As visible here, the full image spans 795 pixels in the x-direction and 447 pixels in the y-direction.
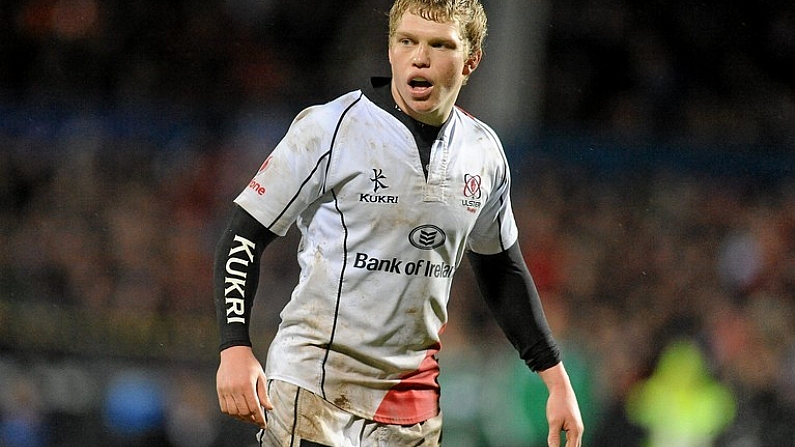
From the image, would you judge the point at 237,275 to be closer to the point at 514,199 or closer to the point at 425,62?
the point at 425,62

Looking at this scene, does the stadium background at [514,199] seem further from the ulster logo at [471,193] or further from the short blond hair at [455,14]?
the short blond hair at [455,14]

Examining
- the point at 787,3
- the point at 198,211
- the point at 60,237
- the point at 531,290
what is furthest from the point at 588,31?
the point at 531,290

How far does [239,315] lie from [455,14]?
37.6 inches

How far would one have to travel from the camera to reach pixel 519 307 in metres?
3.92

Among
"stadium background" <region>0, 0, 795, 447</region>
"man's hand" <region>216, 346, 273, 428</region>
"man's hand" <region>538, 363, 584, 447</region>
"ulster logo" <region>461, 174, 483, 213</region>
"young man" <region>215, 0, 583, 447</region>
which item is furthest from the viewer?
"stadium background" <region>0, 0, 795, 447</region>

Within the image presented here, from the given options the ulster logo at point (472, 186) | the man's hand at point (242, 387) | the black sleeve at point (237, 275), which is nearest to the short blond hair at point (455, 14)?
the ulster logo at point (472, 186)

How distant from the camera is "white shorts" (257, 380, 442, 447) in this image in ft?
11.8

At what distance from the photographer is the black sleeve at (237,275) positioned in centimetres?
346

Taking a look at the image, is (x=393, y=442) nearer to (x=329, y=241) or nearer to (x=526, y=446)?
(x=329, y=241)

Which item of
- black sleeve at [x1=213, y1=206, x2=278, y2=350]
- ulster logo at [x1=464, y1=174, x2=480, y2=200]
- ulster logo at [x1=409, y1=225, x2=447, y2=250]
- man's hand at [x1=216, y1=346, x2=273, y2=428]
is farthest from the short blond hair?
man's hand at [x1=216, y1=346, x2=273, y2=428]

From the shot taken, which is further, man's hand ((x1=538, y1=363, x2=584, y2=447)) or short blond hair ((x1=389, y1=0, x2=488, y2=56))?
man's hand ((x1=538, y1=363, x2=584, y2=447))

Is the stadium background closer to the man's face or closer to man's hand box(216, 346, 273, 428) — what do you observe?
man's hand box(216, 346, 273, 428)

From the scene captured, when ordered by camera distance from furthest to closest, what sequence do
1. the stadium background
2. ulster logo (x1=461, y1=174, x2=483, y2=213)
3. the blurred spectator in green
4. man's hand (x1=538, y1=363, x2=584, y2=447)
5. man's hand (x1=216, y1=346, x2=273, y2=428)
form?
the stadium background
the blurred spectator in green
man's hand (x1=538, y1=363, x2=584, y2=447)
ulster logo (x1=461, y1=174, x2=483, y2=213)
man's hand (x1=216, y1=346, x2=273, y2=428)

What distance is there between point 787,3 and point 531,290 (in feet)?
35.7
